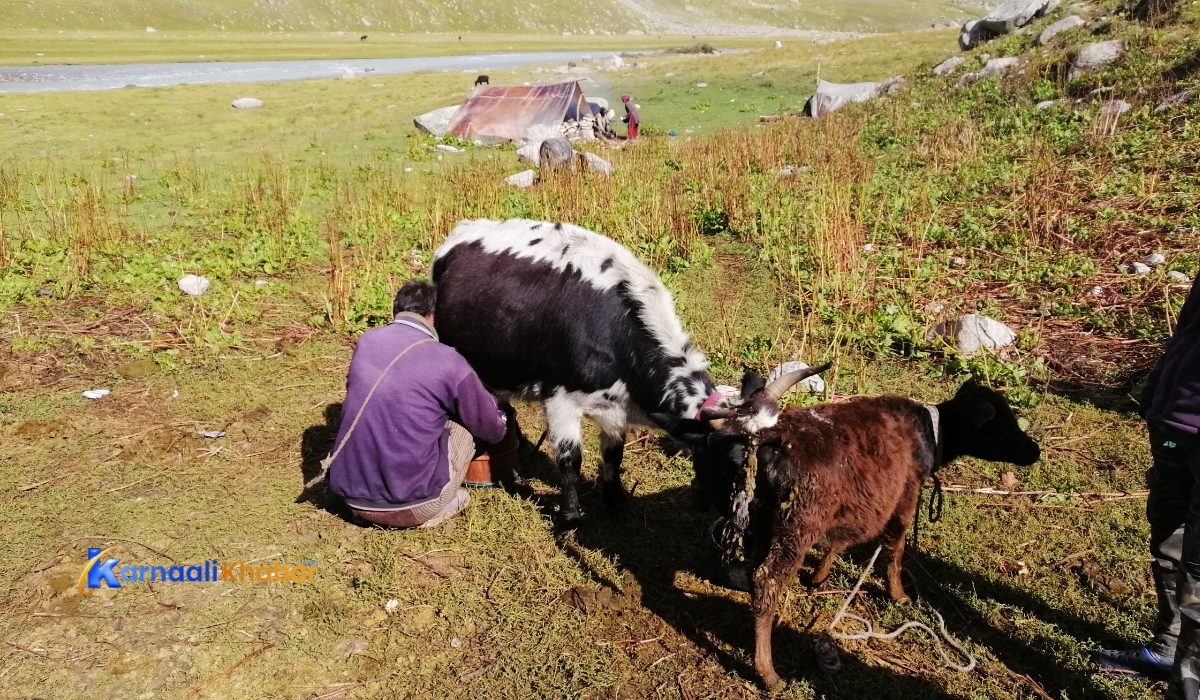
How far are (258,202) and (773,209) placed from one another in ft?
24.1

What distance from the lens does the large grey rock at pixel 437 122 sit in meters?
17.5

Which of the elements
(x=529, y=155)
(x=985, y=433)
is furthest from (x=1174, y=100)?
(x=529, y=155)

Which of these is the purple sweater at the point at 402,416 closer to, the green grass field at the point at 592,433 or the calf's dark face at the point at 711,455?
the green grass field at the point at 592,433

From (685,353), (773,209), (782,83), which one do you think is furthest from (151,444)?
(782,83)

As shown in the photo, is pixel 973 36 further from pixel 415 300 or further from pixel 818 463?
pixel 818 463

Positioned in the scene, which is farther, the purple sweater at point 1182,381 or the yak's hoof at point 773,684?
the yak's hoof at point 773,684

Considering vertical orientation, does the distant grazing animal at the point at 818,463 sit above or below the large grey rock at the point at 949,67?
below

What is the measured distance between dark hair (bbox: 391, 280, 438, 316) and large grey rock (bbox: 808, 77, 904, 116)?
48.7ft

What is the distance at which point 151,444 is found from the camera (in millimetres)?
5086

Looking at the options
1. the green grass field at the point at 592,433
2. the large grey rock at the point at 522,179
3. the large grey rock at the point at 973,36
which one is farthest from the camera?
the large grey rock at the point at 973,36

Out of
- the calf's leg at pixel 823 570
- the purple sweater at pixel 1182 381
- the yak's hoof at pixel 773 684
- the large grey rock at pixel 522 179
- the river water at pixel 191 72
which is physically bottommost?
the river water at pixel 191 72

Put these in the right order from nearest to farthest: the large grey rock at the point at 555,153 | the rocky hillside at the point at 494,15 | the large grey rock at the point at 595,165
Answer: the large grey rock at the point at 595,165, the large grey rock at the point at 555,153, the rocky hillside at the point at 494,15

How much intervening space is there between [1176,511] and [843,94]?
17.1 metres

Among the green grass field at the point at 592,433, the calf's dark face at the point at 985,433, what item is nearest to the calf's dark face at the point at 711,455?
the green grass field at the point at 592,433
